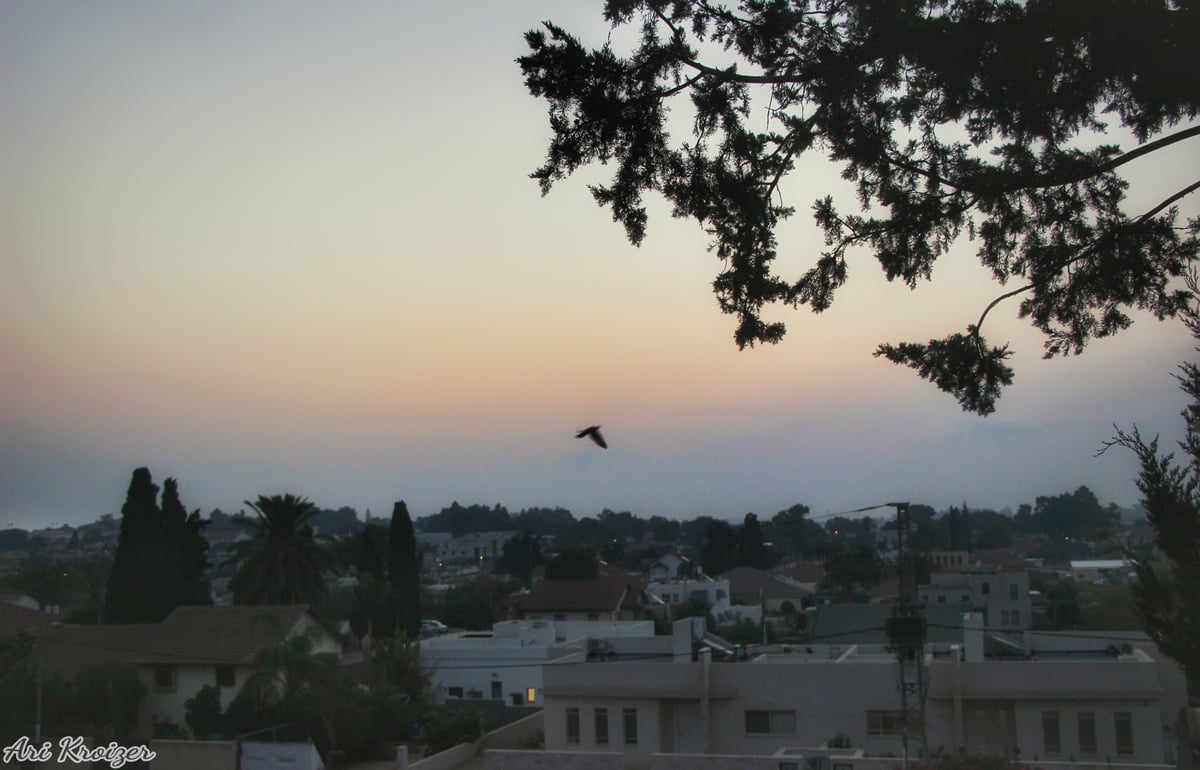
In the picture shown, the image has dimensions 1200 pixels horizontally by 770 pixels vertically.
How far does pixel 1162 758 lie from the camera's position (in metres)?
22.0

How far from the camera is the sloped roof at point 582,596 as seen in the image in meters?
60.8

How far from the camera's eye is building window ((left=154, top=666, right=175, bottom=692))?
34.4 m

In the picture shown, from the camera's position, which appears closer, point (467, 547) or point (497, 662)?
point (497, 662)

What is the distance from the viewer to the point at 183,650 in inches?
1363

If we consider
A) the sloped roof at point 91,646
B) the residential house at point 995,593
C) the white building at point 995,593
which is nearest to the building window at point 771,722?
the sloped roof at point 91,646

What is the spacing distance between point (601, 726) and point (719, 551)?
7607cm

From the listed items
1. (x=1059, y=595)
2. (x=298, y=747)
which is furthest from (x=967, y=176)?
(x=1059, y=595)

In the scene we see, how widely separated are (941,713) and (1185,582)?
1825cm

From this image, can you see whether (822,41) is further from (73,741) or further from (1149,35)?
(73,741)

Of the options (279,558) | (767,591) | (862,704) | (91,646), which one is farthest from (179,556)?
(767,591)

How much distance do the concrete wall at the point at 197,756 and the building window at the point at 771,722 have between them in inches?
488

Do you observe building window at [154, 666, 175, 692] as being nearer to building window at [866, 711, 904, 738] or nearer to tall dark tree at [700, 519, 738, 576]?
building window at [866, 711, 904, 738]

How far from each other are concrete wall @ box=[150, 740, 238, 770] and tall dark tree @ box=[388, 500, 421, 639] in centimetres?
2733

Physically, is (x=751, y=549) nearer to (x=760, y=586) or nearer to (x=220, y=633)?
(x=760, y=586)
